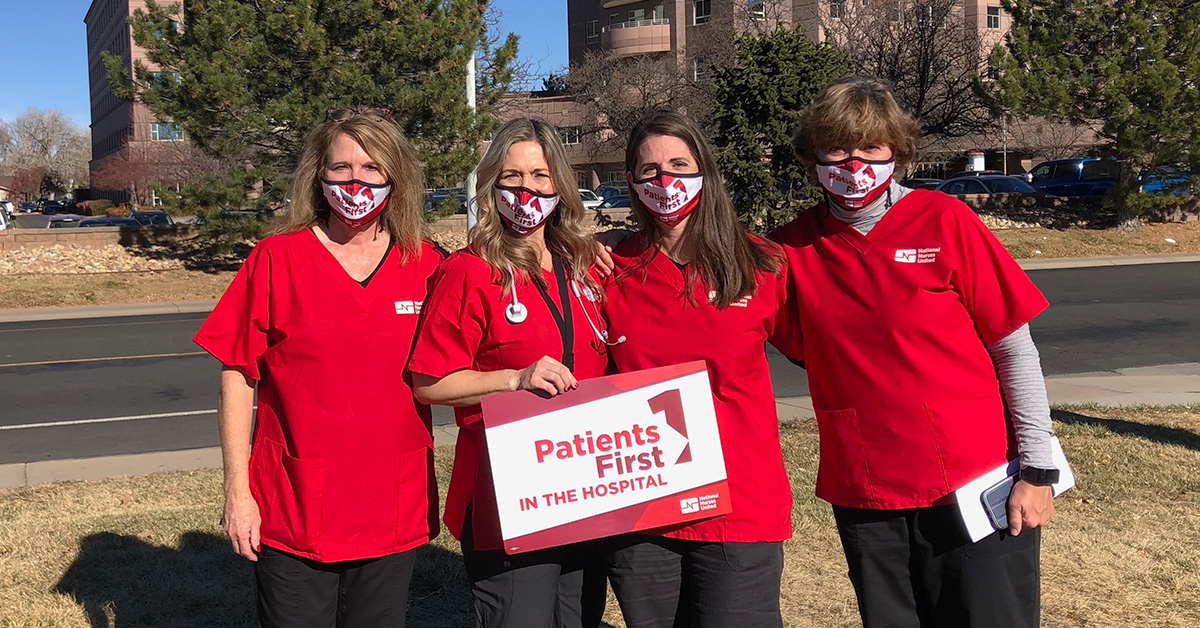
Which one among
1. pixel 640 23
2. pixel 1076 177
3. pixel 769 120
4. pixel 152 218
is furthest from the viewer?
pixel 640 23

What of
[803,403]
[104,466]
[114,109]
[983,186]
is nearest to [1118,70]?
[983,186]

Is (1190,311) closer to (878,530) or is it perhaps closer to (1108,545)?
(1108,545)

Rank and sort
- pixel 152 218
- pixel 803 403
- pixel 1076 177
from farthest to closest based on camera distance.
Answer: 1. pixel 152 218
2. pixel 1076 177
3. pixel 803 403

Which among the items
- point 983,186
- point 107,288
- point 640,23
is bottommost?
point 107,288

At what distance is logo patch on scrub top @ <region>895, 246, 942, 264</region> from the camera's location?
2.83 meters

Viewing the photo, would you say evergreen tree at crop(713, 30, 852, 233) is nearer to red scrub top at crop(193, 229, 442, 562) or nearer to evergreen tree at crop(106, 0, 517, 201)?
evergreen tree at crop(106, 0, 517, 201)

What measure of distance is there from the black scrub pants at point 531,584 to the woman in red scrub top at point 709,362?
116 mm

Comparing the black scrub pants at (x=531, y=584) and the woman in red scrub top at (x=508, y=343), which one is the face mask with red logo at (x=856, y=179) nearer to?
the woman in red scrub top at (x=508, y=343)

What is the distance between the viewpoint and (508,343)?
288 cm

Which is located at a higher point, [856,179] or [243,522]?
[856,179]

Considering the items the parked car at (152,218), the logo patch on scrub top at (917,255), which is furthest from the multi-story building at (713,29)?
the logo patch on scrub top at (917,255)

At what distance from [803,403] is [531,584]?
6538mm

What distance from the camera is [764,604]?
2.83 m

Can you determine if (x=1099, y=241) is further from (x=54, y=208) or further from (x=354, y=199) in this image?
(x=54, y=208)
